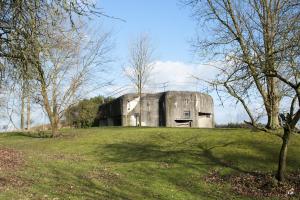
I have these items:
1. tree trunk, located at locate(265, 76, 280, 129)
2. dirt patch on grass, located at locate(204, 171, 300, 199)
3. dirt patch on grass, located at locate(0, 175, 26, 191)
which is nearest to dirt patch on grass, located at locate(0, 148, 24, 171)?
dirt patch on grass, located at locate(0, 175, 26, 191)

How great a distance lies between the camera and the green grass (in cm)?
1395

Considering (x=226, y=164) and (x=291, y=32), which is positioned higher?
(x=291, y=32)

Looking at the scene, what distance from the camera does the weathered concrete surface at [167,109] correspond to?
47.2 meters

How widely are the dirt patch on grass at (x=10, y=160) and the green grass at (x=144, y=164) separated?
0.48 m

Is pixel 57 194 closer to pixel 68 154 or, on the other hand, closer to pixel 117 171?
pixel 117 171

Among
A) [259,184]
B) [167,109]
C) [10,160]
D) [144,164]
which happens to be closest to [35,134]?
[167,109]

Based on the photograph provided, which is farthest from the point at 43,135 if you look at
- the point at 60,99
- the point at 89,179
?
the point at 89,179

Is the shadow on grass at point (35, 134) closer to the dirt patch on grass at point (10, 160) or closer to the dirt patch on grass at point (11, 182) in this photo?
the dirt patch on grass at point (10, 160)

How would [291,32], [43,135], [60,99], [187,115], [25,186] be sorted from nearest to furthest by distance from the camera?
[291,32]
[25,186]
[60,99]
[43,135]
[187,115]

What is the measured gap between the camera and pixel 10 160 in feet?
67.5

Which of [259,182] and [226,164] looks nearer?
[259,182]

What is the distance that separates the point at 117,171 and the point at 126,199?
5085 mm

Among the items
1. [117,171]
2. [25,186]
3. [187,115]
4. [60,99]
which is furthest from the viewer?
[187,115]

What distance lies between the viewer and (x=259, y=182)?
15461 millimetres
